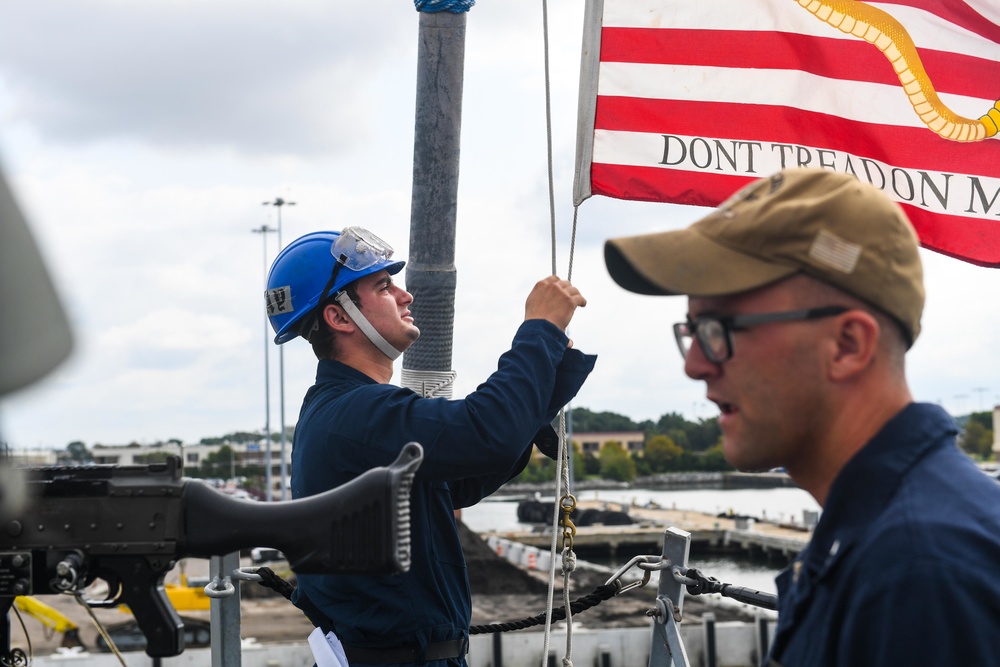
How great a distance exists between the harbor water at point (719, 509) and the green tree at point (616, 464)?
8.60ft

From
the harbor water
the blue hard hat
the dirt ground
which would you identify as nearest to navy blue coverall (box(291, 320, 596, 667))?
the blue hard hat

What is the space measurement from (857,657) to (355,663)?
2.18 m

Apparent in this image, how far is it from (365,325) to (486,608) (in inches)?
1441

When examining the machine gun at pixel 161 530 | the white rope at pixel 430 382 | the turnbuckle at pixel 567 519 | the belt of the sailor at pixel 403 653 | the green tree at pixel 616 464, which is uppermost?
the white rope at pixel 430 382

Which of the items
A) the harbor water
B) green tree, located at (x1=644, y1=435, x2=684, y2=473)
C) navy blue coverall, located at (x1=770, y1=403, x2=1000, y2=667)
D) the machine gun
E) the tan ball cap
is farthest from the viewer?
green tree, located at (x1=644, y1=435, x2=684, y2=473)

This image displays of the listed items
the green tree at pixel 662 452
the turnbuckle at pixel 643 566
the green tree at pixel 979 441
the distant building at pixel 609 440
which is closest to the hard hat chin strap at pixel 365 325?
the turnbuckle at pixel 643 566

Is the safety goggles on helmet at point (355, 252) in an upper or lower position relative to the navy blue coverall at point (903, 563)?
upper

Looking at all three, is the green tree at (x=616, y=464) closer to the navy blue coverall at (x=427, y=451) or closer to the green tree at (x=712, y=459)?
the green tree at (x=712, y=459)

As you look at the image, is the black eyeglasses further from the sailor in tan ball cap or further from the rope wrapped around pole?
the rope wrapped around pole

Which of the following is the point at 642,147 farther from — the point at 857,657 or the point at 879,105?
the point at 857,657

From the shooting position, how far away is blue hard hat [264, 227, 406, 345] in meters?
3.88

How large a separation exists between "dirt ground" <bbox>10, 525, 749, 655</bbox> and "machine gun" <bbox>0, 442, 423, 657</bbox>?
31970 millimetres

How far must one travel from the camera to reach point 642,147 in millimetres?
5488

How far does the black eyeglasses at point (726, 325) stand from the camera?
1.92 metres
